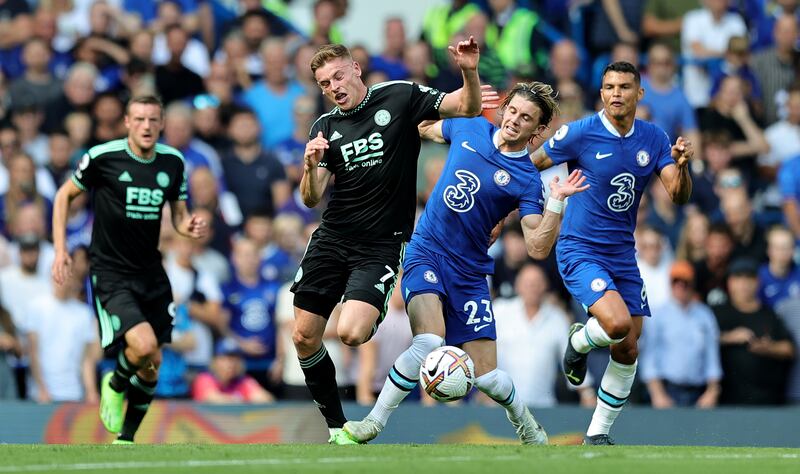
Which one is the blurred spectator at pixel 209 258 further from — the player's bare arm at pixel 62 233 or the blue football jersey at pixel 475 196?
the blue football jersey at pixel 475 196

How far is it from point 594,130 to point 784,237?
4794mm

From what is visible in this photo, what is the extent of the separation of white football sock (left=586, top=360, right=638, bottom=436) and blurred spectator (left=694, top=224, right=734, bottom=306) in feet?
13.4

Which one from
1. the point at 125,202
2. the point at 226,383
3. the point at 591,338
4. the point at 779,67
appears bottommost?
the point at 226,383

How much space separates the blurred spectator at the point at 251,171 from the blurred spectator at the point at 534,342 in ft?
11.3

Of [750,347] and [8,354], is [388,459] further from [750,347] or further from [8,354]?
[8,354]

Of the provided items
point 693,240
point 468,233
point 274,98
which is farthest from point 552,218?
point 274,98

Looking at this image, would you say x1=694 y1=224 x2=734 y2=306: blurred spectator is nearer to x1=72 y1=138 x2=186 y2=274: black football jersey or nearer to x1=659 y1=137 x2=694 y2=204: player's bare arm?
x1=659 y1=137 x2=694 y2=204: player's bare arm

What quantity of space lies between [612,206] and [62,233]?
443 centimetres

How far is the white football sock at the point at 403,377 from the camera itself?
10.1 meters

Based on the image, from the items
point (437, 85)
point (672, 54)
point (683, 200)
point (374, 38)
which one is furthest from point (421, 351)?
point (374, 38)

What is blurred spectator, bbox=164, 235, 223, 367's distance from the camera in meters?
14.8

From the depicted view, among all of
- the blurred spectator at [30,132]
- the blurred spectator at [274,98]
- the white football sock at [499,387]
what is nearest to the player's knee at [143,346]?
the white football sock at [499,387]

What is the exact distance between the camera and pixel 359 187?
1024 cm

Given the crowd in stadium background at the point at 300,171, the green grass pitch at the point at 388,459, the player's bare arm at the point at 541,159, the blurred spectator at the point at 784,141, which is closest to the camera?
the green grass pitch at the point at 388,459
